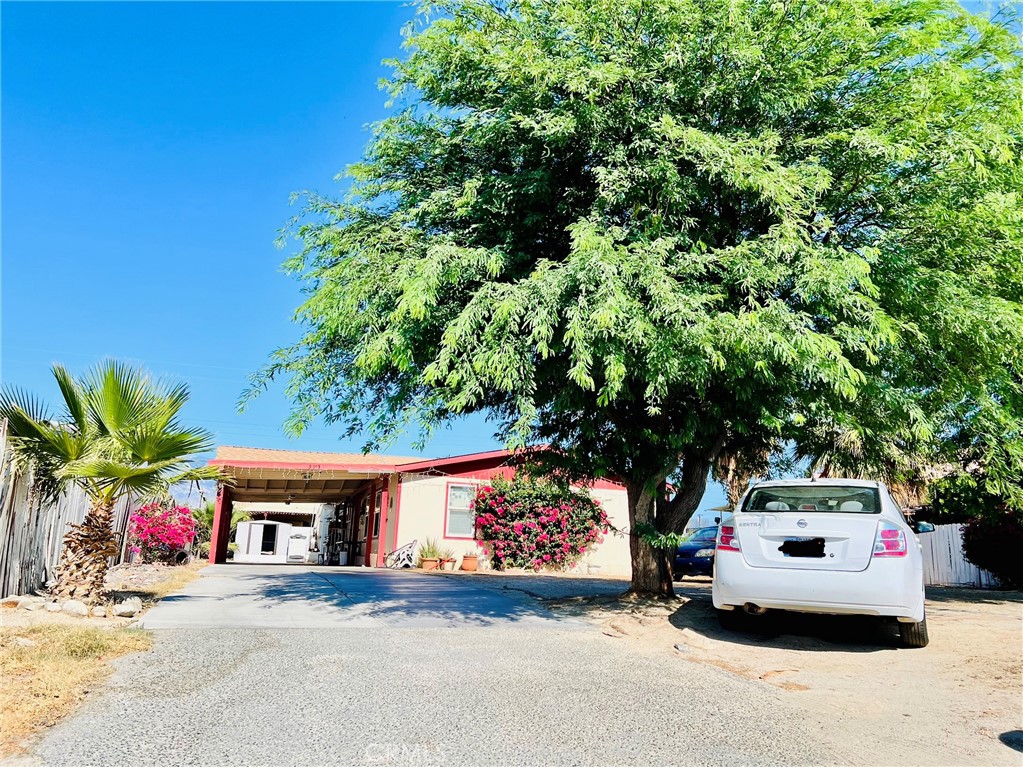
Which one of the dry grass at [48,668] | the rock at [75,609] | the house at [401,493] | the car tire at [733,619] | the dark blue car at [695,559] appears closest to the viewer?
the dry grass at [48,668]

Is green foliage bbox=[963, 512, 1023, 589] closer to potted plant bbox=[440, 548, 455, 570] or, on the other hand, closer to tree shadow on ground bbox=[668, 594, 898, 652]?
tree shadow on ground bbox=[668, 594, 898, 652]

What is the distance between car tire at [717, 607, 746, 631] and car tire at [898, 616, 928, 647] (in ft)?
5.09

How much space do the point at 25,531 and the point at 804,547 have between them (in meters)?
8.93

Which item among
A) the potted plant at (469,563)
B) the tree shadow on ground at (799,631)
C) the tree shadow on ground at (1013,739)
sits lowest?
the potted plant at (469,563)

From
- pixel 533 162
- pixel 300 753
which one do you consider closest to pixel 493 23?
pixel 533 162

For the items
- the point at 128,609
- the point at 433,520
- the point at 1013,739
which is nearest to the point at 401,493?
the point at 433,520

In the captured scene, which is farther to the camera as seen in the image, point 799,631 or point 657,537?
point 657,537

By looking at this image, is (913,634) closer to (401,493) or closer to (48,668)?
(48,668)

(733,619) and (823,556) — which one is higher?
(823,556)

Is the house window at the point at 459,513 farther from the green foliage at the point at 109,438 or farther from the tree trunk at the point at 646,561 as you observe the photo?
the green foliage at the point at 109,438

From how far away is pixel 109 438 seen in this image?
903 centimetres

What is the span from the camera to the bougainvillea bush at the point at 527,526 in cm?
2158

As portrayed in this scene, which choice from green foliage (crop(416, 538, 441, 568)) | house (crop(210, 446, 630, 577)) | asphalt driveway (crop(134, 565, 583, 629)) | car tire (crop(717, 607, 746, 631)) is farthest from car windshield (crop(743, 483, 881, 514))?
green foliage (crop(416, 538, 441, 568))

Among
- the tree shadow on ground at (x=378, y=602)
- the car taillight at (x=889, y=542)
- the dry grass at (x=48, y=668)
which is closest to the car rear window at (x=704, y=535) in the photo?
the tree shadow on ground at (x=378, y=602)
